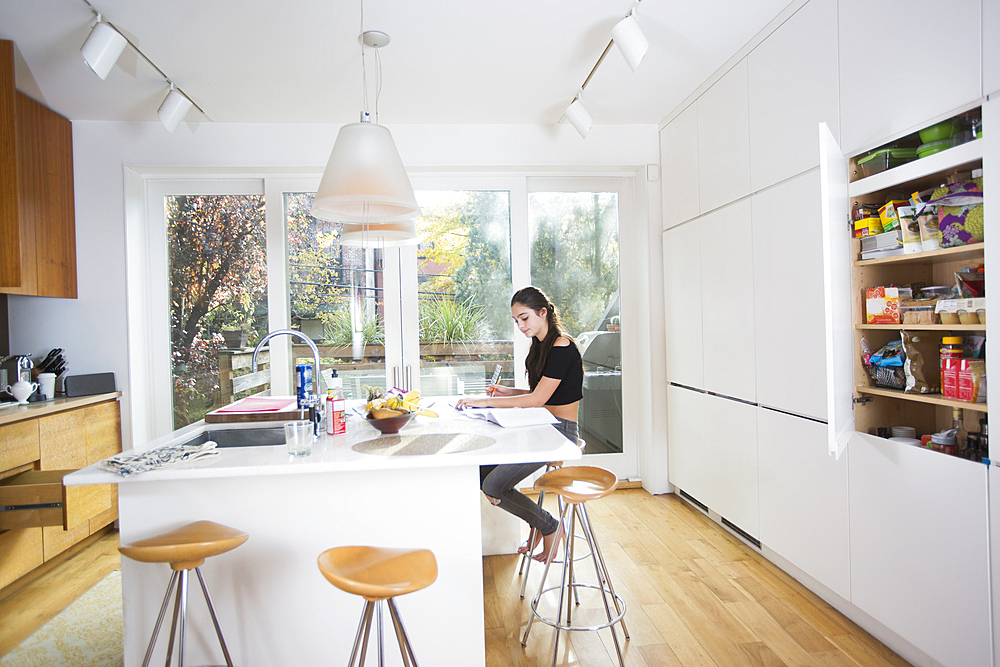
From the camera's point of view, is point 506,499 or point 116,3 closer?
point 116,3

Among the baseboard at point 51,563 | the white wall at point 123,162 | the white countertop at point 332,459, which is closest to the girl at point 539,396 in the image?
the white countertop at point 332,459

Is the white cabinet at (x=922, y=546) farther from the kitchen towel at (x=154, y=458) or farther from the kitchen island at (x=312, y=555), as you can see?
the kitchen towel at (x=154, y=458)

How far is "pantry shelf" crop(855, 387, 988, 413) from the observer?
170cm

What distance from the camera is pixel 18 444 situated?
9.09 ft

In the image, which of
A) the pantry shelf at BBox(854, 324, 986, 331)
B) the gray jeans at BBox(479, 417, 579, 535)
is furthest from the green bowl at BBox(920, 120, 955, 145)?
the gray jeans at BBox(479, 417, 579, 535)

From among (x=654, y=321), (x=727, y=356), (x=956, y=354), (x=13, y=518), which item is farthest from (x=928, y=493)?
(x=13, y=518)

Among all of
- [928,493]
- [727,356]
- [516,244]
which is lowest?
[928,493]

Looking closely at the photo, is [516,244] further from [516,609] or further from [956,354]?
[956,354]

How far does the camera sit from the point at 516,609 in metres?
2.48

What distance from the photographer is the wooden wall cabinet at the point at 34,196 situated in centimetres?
296

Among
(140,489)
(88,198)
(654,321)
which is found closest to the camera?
(140,489)

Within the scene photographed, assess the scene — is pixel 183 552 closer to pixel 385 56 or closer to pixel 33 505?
pixel 33 505

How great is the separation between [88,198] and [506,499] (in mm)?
3337

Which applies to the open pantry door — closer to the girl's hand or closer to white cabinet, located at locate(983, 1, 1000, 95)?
white cabinet, located at locate(983, 1, 1000, 95)
